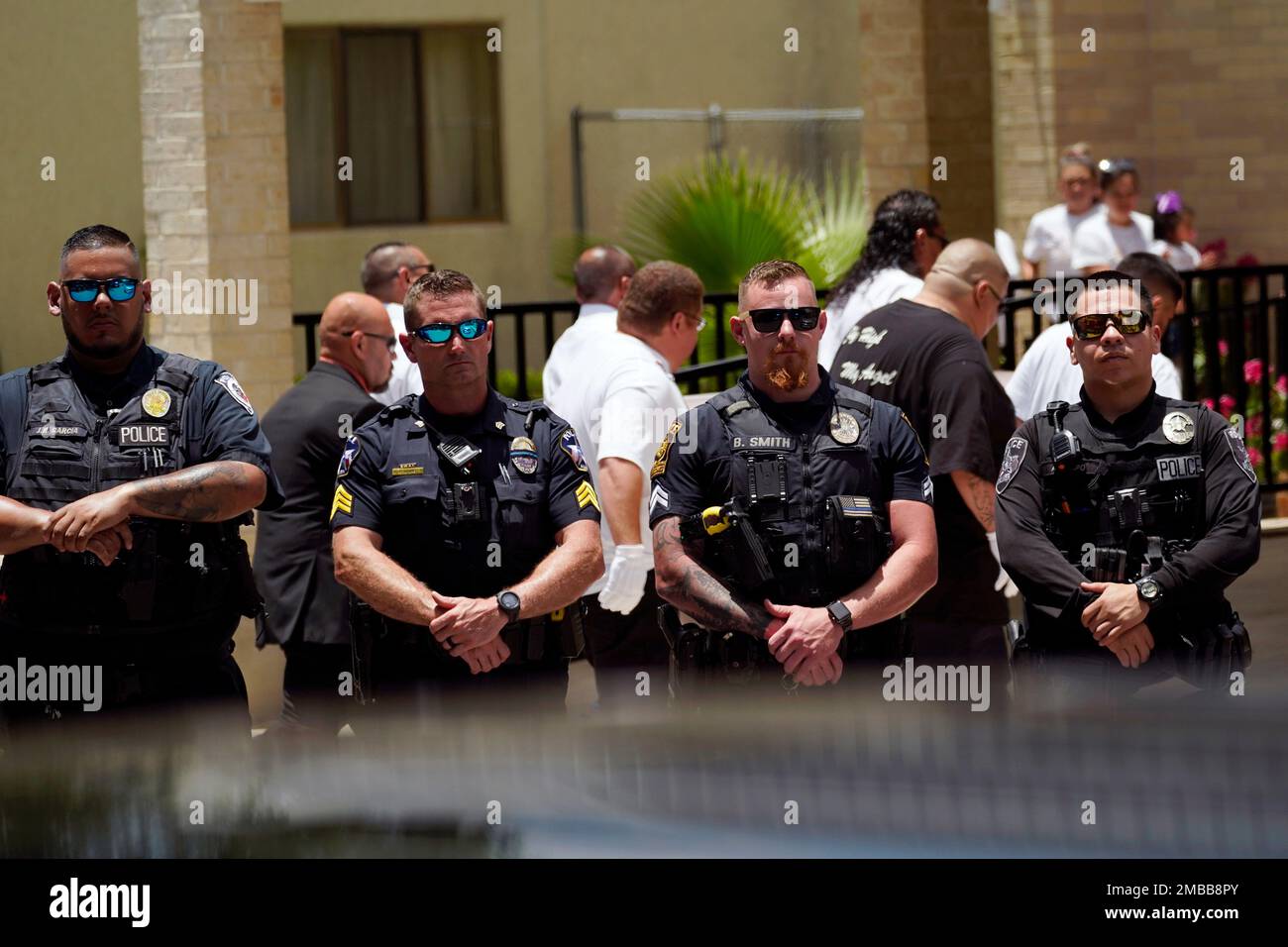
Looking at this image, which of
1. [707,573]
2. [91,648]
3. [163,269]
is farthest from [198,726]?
[163,269]

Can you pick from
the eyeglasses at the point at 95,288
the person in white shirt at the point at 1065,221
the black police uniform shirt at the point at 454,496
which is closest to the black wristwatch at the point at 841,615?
the black police uniform shirt at the point at 454,496

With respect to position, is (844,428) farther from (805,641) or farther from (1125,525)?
(1125,525)

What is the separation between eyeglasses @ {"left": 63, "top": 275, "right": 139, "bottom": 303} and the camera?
488 centimetres

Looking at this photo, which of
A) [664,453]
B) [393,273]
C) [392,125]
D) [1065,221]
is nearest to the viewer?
[664,453]

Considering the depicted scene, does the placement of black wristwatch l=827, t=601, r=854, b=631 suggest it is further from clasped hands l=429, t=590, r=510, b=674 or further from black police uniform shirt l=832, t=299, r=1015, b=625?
black police uniform shirt l=832, t=299, r=1015, b=625

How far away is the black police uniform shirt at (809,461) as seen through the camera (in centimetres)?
483

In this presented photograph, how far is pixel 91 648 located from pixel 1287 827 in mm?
2948

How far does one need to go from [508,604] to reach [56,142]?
31.5 feet

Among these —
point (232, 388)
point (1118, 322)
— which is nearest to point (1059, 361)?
point (1118, 322)

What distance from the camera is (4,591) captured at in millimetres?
4906

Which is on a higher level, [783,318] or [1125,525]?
[783,318]

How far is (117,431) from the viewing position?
490 cm

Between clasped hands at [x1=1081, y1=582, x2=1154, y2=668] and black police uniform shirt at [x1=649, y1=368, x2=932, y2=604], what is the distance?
1.65 feet

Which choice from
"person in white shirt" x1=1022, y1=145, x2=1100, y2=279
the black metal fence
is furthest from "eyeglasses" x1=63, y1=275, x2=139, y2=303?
"person in white shirt" x1=1022, y1=145, x2=1100, y2=279
